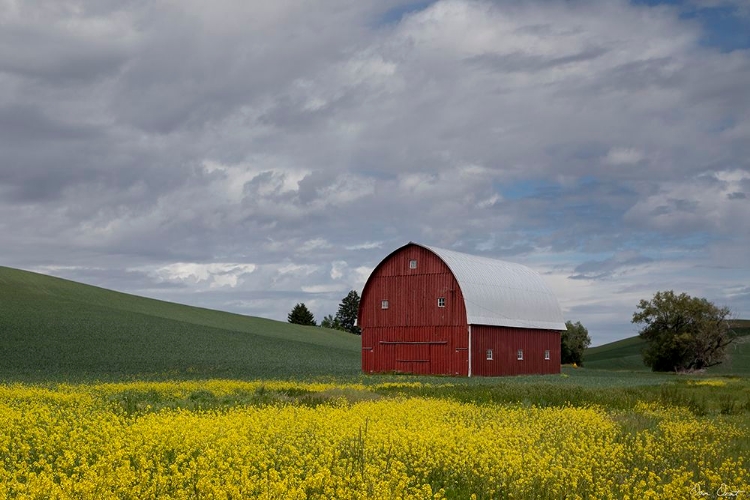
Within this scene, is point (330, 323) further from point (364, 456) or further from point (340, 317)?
point (364, 456)

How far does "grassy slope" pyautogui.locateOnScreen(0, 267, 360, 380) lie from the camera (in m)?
48.2

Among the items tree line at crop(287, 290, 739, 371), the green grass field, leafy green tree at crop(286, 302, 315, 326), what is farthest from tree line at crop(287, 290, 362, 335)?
the green grass field

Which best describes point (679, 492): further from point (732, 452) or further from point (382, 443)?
point (732, 452)

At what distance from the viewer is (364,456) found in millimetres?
11734

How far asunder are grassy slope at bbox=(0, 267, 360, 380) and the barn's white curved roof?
9.95 meters

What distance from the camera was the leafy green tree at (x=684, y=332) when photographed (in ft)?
247

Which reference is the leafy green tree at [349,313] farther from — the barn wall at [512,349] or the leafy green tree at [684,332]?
the barn wall at [512,349]

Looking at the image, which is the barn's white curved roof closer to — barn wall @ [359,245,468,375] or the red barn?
the red barn

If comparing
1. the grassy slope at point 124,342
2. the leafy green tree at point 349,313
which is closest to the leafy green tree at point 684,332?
the grassy slope at point 124,342

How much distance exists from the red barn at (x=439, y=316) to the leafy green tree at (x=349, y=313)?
Answer: 89.4 m

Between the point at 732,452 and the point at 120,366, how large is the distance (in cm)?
4236

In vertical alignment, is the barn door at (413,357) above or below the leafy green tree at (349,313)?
below

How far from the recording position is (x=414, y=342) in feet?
173

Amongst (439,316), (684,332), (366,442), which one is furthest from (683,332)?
(366,442)
